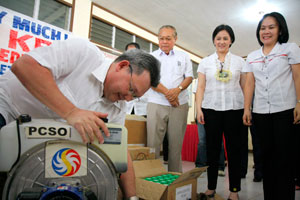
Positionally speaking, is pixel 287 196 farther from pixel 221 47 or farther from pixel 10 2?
pixel 10 2

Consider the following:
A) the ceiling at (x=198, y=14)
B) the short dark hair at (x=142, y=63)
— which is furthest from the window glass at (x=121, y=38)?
the short dark hair at (x=142, y=63)

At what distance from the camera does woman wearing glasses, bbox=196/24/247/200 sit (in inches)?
58.0

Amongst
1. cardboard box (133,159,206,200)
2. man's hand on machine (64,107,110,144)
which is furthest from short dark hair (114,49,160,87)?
cardboard box (133,159,206,200)

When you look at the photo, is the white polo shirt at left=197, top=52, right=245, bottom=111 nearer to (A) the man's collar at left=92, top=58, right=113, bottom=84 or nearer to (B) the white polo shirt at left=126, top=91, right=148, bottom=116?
→ (A) the man's collar at left=92, top=58, right=113, bottom=84

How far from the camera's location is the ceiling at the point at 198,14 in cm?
366

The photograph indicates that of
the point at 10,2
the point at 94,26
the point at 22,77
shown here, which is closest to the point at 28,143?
the point at 22,77

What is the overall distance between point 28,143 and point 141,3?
3639mm

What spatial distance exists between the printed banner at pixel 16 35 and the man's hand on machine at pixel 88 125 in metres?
1.86

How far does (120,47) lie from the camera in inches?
164

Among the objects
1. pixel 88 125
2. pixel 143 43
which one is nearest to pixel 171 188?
pixel 88 125

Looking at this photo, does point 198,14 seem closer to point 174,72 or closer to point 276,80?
point 174,72

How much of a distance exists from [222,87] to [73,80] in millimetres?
1117

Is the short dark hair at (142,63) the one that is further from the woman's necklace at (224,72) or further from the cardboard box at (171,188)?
the woman's necklace at (224,72)

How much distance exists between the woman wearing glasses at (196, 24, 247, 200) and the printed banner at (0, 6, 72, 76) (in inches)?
69.3
